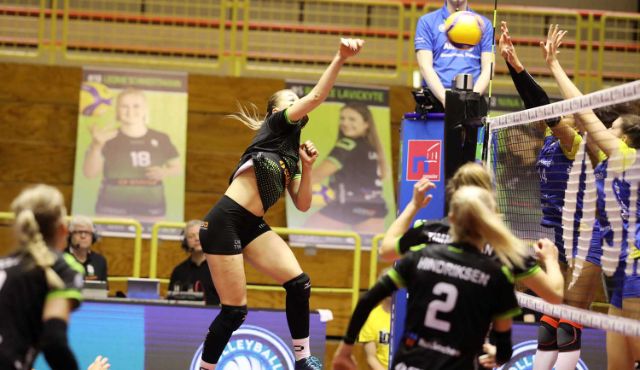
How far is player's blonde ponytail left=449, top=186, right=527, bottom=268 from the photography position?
4.08 metres

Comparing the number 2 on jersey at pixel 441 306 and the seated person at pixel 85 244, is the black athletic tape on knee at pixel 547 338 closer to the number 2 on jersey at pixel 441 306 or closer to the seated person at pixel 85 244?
the number 2 on jersey at pixel 441 306

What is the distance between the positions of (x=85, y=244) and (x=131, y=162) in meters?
2.04

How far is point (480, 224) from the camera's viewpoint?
411 centimetres

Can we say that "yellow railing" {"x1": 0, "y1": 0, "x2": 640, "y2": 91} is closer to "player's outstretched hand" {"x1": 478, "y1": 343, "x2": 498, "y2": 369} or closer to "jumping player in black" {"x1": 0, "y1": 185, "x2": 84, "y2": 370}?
"player's outstretched hand" {"x1": 478, "y1": 343, "x2": 498, "y2": 369}

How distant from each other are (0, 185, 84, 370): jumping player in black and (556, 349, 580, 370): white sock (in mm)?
3404

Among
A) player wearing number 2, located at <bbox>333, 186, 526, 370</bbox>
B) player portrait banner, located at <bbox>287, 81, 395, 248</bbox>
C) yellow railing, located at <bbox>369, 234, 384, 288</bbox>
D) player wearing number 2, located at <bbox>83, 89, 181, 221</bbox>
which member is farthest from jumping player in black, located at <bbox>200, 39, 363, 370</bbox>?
player wearing number 2, located at <bbox>83, 89, 181, 221</bbox>

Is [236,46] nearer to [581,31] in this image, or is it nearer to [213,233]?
[581,31]

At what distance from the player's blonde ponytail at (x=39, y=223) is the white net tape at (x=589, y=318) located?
8.29 ft

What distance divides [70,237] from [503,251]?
18.3 feet

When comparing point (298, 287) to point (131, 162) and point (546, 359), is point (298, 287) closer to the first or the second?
point (546, 359)

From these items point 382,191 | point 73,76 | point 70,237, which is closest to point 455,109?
point 70,237

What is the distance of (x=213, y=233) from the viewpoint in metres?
5.65

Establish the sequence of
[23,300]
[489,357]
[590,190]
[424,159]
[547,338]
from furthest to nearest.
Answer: [424,159] → [547,338] → [590,190] → [489,357] → [23,300]

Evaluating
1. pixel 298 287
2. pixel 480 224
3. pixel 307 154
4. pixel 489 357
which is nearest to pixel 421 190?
pixel 480 224
